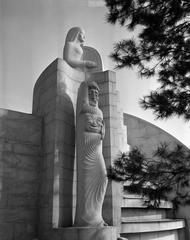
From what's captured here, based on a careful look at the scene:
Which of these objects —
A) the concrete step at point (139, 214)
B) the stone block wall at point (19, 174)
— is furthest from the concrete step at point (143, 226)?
the stone block wall at point (19, 174)

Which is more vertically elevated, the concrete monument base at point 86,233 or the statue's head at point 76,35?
the statue's head at point 76,35

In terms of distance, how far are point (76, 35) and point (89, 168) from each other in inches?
146

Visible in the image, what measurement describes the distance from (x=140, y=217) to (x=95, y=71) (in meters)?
3.79

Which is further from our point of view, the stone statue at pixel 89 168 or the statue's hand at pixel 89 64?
the statue's hand at pixel 89 64

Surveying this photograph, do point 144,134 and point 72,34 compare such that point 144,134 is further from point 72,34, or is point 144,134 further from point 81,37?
point 72,34

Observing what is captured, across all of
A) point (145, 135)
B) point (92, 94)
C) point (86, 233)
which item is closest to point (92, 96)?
point (92, 94)

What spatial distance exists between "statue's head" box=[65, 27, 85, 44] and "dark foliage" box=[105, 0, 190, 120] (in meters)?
3.58

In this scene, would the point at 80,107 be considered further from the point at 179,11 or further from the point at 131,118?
the point at 131,118

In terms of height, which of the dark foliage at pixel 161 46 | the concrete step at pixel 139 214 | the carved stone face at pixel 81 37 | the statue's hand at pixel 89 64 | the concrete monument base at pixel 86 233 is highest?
the carved stone face at pixel 81 37

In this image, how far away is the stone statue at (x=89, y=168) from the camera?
561 cm

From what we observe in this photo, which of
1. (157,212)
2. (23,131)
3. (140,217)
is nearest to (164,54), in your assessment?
(23,131)

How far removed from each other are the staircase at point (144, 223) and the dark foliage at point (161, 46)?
8.88 feet

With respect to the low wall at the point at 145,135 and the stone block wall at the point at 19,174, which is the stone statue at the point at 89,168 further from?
the low wall at the point at 145,135

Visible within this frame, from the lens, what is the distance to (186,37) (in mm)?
4023
